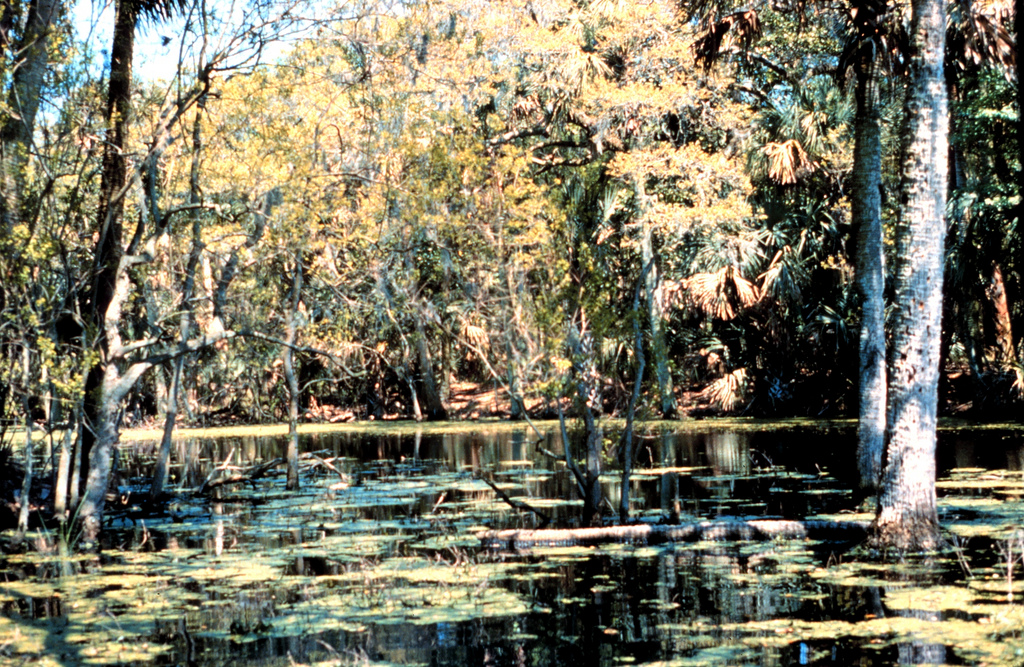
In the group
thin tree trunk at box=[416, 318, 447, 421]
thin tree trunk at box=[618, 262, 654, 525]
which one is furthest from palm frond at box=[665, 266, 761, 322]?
thin tree trunk at box=[618, 262, 654, 525]

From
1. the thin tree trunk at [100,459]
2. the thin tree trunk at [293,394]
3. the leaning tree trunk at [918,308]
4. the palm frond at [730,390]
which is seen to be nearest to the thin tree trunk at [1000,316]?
the palm frond at [730,390]

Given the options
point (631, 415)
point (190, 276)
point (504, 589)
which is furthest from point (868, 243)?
point (190, 276)

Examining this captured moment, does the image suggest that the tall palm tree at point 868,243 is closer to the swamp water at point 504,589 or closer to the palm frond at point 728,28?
the swamp water at point 504,589

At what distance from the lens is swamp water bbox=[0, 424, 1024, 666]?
292 inches

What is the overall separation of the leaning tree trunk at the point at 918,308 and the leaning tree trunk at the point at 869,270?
2434 mm

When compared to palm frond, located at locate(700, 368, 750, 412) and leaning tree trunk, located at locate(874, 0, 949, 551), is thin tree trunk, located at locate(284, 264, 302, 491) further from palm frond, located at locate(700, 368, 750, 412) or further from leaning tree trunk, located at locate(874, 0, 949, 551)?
palm frond, located at locate(700, 368, 750, 412)

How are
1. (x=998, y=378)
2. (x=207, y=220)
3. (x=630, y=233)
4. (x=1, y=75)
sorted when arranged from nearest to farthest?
(x=1, y=75) < (x=207, y=220) < (x=998, y=378) < (x=630, y=233)

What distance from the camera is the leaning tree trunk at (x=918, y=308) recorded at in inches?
395

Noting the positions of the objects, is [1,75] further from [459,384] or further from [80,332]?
[459,384]

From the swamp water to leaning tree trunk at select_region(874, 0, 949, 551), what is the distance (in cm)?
52

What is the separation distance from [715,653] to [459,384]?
35.9 meters

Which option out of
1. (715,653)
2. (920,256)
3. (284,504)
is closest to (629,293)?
(284,504)

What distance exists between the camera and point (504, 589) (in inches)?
371

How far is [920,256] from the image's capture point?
10133mm
